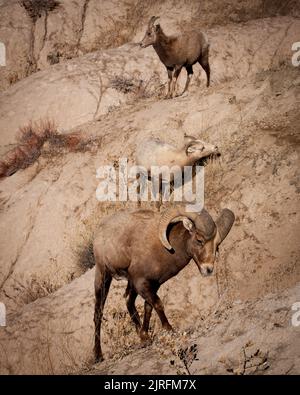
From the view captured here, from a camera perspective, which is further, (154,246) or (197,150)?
(197,150)

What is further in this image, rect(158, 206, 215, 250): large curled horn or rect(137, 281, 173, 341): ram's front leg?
rect(137, 281, 173, 341): ram's front leg

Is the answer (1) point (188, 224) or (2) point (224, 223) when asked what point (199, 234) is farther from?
(2) point (224, 223)

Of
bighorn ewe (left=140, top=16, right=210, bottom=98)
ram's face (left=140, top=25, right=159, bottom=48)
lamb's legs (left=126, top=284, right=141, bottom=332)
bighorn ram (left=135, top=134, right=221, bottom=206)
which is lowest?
lamb's legs (left=126, top=284, right=141, bottom=332)

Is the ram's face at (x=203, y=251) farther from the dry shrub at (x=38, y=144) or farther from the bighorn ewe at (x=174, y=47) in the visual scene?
the bighorn ewe at (x=174, y=47)

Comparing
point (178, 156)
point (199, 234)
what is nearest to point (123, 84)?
point (178, 156)

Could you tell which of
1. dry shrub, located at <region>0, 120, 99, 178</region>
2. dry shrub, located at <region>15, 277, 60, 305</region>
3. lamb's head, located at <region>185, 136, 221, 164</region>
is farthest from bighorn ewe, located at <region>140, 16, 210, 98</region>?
dry shrub, located at <region>15, 277, 60, 305</region>

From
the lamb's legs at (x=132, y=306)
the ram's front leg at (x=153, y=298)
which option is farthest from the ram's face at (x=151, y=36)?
the ram's front leg at (x=153, y=298)

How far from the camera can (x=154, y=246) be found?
7.30 m

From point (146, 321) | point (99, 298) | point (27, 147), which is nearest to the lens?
point (146, 321)

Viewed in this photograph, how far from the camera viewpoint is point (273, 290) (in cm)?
738

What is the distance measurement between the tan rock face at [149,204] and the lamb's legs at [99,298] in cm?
20

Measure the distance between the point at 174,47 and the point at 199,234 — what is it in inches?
284

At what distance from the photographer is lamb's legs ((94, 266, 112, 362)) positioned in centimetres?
805

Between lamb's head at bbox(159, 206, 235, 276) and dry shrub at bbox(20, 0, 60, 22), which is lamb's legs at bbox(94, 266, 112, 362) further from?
dry shrub at bbox(20, 0, 60, 22)
